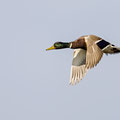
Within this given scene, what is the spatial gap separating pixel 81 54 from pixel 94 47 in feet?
8.18

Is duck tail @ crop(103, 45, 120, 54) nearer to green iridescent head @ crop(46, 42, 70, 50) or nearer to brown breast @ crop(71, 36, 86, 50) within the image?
brown breast @ crop(71, 36, 86, 50)

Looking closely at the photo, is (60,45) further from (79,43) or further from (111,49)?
(111,49)

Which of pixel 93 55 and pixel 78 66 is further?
pixel 78 66

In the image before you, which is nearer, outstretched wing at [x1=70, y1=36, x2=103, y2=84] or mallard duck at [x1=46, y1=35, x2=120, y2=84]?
outstretched wing at [x1=70, y1=36, x2=103, y2=84]

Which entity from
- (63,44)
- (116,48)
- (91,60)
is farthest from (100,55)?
(63,44)

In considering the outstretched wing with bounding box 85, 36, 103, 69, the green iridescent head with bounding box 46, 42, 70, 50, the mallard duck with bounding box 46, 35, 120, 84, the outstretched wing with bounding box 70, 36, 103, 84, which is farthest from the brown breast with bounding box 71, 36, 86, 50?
the outstretched wing with bounding box 85, 36, 103, 69

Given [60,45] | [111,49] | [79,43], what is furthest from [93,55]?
[60,45]

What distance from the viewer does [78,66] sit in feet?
101

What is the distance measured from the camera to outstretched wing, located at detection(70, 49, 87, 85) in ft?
99.8

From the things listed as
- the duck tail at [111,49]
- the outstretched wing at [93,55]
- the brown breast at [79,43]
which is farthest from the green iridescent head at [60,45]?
the outstretched wing at [93,55]

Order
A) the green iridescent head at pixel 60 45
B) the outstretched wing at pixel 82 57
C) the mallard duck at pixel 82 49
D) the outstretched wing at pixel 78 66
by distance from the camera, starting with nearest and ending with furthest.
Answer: the outstretched wing at pixel 82 57 → the mallard duck at pixel 82 49 → the outstretched wing at pixel 78 66 → the green iridescent head at pixel 60 45

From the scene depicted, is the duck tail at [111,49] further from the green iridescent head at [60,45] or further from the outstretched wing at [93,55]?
the green iridescent head at [60,45]

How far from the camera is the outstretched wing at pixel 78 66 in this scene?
30422 millimetres

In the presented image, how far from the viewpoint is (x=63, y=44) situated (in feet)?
106
